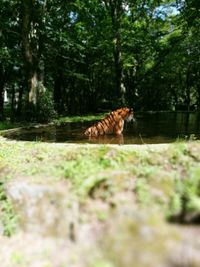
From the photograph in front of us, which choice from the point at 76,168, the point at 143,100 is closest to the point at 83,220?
the point at 76,168

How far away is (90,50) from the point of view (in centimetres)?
2936

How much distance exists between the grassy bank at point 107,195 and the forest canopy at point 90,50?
32.0 feet

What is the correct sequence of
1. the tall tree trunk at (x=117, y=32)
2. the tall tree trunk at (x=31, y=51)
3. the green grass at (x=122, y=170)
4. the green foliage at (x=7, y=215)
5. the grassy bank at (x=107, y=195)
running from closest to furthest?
the grassy bank at (x=107, y=195) → the green grass at (x=122, y=170) → the green foliage at (x=7, y=215) → the tall tree trunk at (x=31, y=51) → the tall tree trunk at (x=117, y=32)

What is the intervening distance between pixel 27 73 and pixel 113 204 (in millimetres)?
15302

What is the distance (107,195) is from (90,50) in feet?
82.6

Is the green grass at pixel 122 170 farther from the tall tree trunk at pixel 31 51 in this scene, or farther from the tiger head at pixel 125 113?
the tall tree trunk at pixel 31 51

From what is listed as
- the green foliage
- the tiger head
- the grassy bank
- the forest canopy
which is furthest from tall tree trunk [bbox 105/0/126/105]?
the green foliage

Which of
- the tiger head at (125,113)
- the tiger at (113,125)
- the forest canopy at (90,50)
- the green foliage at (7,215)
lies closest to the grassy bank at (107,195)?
the green foliage at (7,215)

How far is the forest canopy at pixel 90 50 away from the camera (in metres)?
19.2

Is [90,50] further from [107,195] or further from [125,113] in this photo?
[107,195]

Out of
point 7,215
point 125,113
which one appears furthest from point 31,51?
point 7,215

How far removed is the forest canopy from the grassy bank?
32.0 feet

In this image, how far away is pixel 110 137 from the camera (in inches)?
469

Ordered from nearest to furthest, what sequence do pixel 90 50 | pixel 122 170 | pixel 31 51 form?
pixel 122 170
pixel 31 51
pixel 90 50
